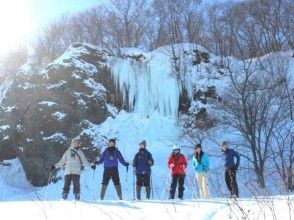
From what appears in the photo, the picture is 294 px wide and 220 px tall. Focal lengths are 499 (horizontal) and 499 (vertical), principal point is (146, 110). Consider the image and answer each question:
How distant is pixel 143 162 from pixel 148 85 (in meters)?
18.2

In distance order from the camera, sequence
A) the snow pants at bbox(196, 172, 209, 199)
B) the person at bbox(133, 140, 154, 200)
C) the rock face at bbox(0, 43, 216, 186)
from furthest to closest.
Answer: the rock face at bbox(0, 43, 216, 186) → the person at bbox(133, 140, 154, 200) → the snow pants at bbox(196, 172, 209, 199)

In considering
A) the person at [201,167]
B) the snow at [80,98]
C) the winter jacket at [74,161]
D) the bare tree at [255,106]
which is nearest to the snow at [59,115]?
the snow at [80,98]

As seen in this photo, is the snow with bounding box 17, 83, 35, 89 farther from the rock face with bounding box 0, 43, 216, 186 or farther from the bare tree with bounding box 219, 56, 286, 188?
the bare tree with bounding box 219, 56, 286, 188

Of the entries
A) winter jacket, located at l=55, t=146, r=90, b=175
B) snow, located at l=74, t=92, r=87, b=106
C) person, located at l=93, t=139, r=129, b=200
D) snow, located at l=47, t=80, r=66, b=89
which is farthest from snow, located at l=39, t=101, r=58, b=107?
winter jacket, located at l=55, t=146, r=90, b=175

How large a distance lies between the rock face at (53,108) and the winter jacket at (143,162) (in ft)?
46.6

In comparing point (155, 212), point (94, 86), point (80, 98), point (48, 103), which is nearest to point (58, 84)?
point (48, 103)

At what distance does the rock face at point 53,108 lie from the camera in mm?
27875

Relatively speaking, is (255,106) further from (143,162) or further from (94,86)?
(143,162)

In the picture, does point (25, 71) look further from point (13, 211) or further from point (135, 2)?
point (13, 211)

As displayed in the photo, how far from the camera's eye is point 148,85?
1231 inches

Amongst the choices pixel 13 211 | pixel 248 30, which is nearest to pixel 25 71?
pixel 248 30

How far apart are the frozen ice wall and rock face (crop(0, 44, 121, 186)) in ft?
2.47

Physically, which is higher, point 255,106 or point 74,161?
point 255,106

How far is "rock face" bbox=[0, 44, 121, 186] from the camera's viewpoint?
91.5ft
